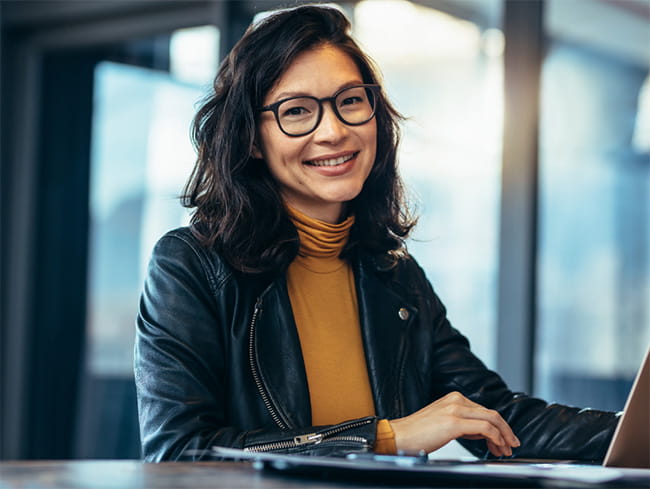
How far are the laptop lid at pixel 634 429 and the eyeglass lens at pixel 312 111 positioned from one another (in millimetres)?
713

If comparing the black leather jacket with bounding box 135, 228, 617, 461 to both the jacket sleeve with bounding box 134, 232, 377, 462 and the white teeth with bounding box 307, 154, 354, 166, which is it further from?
the white teeth with bounding box 307, 154, 354, 166

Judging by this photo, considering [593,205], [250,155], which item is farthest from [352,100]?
[593,205]

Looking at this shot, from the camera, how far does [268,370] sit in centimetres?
140

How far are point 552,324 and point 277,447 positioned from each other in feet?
8.07

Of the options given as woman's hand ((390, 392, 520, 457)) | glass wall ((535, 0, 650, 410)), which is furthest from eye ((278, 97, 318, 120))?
glass wall ((535, 0, 650, 410))

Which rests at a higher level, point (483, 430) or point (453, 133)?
point (453, 133)

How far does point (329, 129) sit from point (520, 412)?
0.54 meters

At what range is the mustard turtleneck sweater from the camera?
1472 millimetres

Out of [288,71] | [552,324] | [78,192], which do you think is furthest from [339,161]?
[78,192]

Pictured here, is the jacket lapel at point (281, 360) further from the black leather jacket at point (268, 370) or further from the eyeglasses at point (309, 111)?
the eyeglasses at point (309, 111)

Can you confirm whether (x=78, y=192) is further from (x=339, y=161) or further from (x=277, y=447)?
(x=277, y=447)

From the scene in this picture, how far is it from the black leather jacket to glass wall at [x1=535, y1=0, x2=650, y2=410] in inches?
59.2

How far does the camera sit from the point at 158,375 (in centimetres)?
126

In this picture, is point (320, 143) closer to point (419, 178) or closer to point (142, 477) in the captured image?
point (142, 477)
